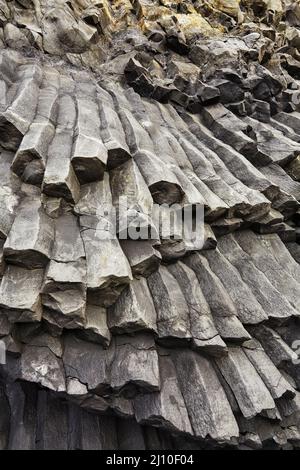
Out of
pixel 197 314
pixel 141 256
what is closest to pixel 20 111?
pixel 141 256

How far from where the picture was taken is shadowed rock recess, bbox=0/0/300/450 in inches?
202

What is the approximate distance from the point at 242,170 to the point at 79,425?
671 cm

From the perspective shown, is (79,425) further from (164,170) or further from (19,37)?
(19,37)

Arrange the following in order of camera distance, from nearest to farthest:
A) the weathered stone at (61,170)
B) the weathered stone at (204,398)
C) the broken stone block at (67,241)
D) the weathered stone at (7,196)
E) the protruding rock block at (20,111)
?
the weathered stone at (204,398) → the broken stone block at (67,241) → the weathered stone at (7,196) → the weathered stone at (61,170) → the protruding rock block at (20,111)

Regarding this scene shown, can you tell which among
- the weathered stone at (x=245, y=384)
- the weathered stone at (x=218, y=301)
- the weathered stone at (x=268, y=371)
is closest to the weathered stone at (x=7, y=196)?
the weathered stone at (x=218, y=301)

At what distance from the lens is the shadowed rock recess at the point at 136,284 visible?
5137 millimetres

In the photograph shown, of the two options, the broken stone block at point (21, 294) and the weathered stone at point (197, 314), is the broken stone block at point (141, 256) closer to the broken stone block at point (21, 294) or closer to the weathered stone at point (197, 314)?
the weathered stone at point (197, 314)

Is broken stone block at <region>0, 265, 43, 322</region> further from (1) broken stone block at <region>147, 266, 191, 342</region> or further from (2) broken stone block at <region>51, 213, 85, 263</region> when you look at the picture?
(1) broken stone block at <region>147, 266, 191, 342</region>

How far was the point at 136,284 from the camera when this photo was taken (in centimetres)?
586

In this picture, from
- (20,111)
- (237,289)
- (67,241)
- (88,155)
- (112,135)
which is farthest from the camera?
(112,135)

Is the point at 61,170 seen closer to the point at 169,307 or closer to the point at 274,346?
the point at 169,307

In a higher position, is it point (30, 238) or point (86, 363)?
point (30, 238)

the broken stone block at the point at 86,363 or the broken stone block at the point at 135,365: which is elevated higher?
the broken stone block at the point at 135,365

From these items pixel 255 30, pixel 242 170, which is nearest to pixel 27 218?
pixel 242 170
